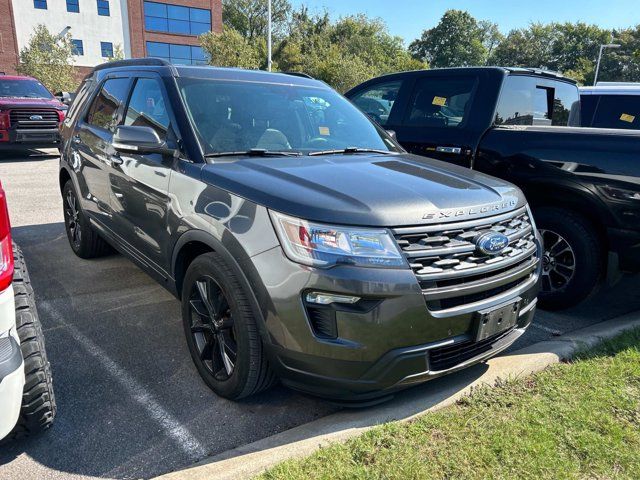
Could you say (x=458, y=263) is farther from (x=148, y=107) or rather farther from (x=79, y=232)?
(x=79, y=232)

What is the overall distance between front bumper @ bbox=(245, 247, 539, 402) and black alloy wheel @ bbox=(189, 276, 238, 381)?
37 cm

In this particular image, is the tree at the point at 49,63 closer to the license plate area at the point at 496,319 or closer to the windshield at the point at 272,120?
the windshield at the point at 272,120

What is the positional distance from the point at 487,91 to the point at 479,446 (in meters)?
3.33

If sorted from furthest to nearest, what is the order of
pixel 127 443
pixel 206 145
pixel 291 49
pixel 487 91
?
pixel 291 49 < pixel 487 91 < pixel 206 145 < pixel 127 443

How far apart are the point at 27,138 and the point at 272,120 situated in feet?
34.0

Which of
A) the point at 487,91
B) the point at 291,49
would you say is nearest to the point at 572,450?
the point at 487,91

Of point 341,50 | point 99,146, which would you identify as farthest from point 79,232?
point 341,50

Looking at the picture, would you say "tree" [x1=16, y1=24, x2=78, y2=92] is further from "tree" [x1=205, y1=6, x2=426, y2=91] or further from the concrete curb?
the concrete curb

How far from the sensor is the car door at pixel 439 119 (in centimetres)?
458

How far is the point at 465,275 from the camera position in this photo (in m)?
2.36

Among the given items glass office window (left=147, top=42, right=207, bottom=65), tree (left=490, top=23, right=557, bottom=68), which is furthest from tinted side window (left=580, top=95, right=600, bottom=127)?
tree (left=490, top=23, right=557, bottom=68)

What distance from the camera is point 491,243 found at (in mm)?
2451

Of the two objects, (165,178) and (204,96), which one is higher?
(204,96)

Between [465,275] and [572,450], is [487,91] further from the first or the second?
[572,450]
